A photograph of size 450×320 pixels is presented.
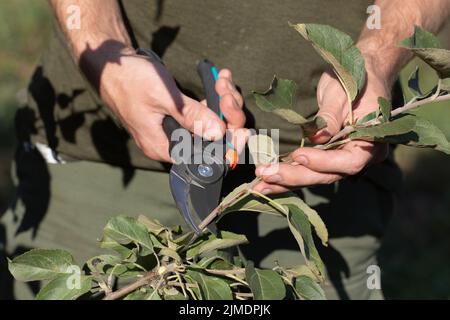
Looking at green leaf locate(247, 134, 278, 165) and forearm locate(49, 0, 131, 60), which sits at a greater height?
forearm locate(49, 0, 131, 60)

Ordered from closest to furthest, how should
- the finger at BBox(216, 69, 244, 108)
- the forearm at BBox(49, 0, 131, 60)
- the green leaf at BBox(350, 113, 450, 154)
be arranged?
1. the green leaf at BBox(350, 113, 450, 154)
2. the finger at BBox(216, 69, 244, 108)
3. the forearm at BBox(49, 0, 131, 60)

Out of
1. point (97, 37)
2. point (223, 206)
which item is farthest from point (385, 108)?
point (97, 37)

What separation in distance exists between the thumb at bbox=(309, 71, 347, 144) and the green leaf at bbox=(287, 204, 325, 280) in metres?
0.18

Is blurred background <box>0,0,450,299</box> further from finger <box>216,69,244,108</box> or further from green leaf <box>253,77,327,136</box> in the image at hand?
green leaf <box>253,77,327,136</box>

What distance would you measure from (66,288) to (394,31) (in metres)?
1.06

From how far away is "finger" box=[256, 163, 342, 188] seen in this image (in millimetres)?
1560

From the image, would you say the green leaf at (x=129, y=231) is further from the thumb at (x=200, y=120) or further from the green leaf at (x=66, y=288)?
the thumb at (x=200, y=120)

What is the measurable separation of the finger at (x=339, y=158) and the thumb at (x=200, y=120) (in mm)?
196

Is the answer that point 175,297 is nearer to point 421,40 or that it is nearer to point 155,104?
point 155,104

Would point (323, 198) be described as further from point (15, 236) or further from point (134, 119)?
point (15, 236)

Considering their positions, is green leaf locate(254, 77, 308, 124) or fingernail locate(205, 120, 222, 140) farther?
fingernail locate(205, 120, 222, 140)

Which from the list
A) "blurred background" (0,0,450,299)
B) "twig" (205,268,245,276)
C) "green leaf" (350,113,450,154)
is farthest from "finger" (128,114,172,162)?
"blurred background" (0,0,450,299)
